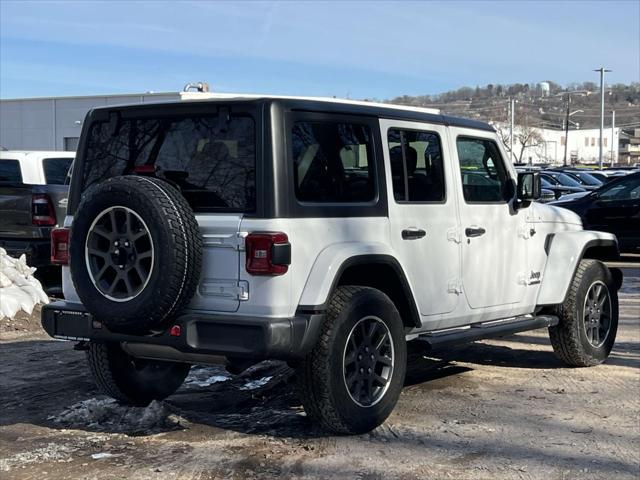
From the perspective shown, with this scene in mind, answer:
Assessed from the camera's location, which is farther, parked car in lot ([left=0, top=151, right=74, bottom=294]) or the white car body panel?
the white car body panel

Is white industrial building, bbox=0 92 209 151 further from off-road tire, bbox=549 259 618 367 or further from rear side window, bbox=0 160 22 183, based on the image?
off-road tire, bbox=549 259 618 367

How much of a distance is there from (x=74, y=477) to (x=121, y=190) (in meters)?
1.56

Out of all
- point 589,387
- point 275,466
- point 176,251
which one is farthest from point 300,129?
point 589,387

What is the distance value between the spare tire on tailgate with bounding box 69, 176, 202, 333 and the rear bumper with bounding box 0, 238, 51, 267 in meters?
5.71

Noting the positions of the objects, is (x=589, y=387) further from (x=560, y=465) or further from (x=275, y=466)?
(x=275, y=466)

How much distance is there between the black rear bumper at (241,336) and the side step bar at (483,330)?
122 cm

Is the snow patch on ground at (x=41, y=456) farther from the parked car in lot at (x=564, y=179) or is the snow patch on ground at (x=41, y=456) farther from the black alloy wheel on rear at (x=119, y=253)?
the parked car in lot at (x=564, y=179)

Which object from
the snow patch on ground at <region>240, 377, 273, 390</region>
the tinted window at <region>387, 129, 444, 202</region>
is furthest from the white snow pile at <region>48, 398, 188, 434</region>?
the tinted window at <region>387, 129, 444, 202</region>

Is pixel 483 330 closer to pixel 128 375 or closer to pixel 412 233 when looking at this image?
pixel 412 233

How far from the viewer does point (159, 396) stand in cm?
604

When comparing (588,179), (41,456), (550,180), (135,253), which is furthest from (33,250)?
(588,179)

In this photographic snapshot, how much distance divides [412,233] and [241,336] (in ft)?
4.89

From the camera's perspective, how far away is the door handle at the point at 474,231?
6.12 meters

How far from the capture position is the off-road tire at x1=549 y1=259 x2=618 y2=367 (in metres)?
7.06
